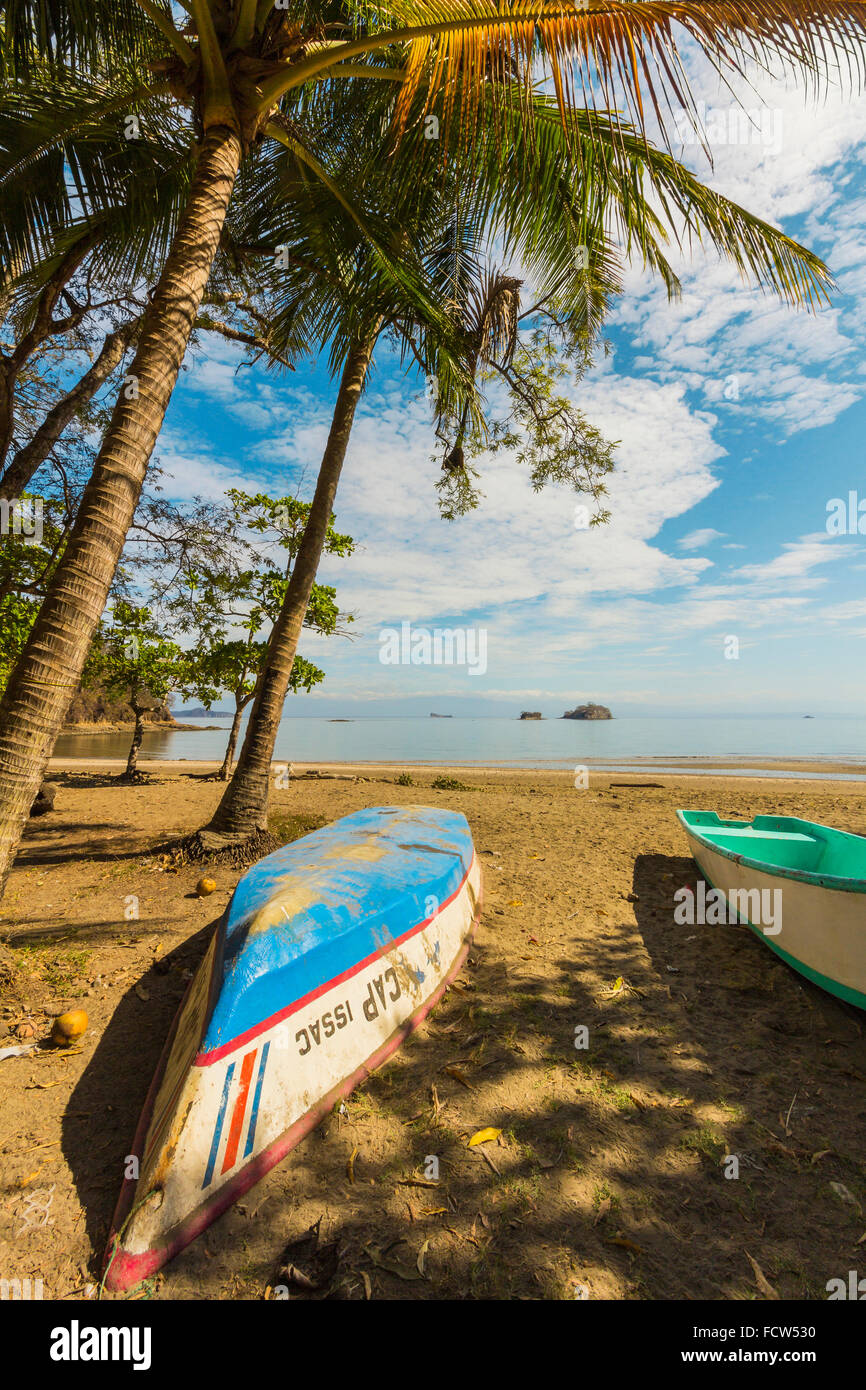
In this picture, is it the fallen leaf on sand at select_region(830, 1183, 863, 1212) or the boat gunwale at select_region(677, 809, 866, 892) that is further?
the boat gunwale at select_region(677, 809, 866, 892)

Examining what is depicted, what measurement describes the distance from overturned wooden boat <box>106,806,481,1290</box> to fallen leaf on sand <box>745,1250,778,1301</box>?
1.77 m

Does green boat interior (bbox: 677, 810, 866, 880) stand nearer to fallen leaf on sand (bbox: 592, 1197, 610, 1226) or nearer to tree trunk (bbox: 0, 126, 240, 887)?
fallen leaf on sand (bbox: 592, 1197, 610, 1226)

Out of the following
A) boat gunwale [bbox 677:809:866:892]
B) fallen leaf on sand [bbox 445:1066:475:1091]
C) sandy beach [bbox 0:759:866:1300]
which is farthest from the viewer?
boat gunwale [bbox 677:809:866:892]

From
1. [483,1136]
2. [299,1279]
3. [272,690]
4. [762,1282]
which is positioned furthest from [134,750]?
[762,1282]

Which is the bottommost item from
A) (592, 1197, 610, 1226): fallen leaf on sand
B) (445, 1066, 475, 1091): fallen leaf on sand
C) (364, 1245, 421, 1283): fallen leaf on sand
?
(364, 1245, 421, 1283): fallen leaf on sand

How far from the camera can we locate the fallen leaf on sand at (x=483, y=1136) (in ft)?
8.43

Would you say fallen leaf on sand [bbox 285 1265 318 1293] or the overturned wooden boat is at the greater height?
the overturned wooden boat

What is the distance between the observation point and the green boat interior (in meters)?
5.15

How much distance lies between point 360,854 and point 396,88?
6.79 m

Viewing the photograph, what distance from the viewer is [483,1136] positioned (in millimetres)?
2602

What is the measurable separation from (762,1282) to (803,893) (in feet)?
7.78

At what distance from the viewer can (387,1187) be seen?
7.63ft

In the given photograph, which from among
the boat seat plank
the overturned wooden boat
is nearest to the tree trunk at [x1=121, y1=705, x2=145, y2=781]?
the overturned wooden boat
